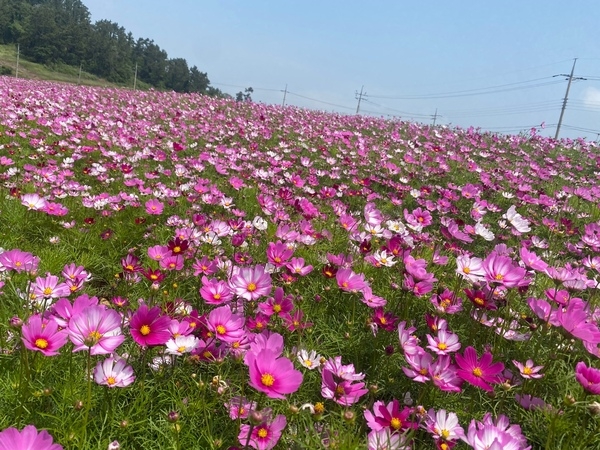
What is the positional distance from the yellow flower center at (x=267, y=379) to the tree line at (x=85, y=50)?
6353 centimetres

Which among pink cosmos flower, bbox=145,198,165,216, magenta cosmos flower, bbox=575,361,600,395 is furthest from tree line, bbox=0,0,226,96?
magenta cosmos flower, bbox=575,361,600,395

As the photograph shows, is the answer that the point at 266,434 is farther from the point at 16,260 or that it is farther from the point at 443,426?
the point at 16,260

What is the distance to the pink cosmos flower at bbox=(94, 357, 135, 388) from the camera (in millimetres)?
Result: 1353

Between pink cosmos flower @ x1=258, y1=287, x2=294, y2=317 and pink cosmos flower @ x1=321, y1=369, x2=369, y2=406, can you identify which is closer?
pink cosmos flower @ x1=321, y1=369, x2=369, y2=406

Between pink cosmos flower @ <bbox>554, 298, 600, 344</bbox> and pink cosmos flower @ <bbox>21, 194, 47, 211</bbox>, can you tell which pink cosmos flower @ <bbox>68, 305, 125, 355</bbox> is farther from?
pink cosmos flower @ <bbox>21, 194, 47, 211</bbox>

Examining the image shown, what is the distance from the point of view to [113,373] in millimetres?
1398

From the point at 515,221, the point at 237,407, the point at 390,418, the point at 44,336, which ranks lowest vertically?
the point at 237,407

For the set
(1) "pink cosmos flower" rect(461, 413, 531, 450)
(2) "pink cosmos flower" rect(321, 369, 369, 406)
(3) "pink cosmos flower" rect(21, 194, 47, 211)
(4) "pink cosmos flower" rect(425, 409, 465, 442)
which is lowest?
(4) "pink cosmos flower" rect(425, 409, 465, 442)

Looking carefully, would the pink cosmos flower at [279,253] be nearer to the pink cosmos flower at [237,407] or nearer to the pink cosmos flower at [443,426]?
the pink cosmos flower at [237,407]

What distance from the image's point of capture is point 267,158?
579 cm

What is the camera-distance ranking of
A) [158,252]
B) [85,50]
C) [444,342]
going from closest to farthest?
[444,342], [158,252], [85,50]

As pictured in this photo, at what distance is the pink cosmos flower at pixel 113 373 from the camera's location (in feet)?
4.44

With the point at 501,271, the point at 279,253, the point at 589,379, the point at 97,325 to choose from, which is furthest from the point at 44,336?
the point at 501,271

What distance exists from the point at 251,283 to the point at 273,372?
62 centimetres
